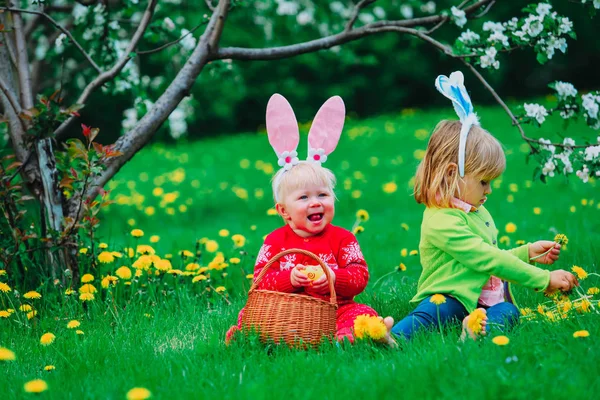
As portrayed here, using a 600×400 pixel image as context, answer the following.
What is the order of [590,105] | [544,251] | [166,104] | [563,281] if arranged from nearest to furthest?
[563,281], [544,251], [590,105], [166,104]

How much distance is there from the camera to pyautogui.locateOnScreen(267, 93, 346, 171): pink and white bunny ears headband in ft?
10.7

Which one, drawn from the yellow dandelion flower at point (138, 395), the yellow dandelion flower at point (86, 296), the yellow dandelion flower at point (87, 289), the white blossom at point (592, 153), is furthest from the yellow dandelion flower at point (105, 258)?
the white blossom at point (592, 153)

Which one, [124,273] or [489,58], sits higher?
[489,58]

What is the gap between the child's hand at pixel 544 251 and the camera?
307cm

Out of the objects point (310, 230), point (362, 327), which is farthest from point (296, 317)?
point (310, 230)

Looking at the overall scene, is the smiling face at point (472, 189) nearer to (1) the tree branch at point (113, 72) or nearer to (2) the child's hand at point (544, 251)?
(2) the child's hand at point (544, 251)

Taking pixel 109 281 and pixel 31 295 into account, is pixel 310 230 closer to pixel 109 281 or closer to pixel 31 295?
pixel 109 281

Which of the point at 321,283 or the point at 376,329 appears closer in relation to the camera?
the point at 376,329

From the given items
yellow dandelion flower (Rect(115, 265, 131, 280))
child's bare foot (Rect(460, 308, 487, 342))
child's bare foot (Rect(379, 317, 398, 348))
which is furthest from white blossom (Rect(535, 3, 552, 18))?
yellow dandelion flower (Rect(115, 265, 131, 280))

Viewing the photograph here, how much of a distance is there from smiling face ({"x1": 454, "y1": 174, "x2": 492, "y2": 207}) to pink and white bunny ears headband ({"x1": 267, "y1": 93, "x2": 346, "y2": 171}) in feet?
2.06

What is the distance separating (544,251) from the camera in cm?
318

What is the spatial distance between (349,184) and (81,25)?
387 cm

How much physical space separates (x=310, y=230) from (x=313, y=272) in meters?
0.24

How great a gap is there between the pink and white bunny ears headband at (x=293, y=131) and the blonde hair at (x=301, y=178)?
57mm
